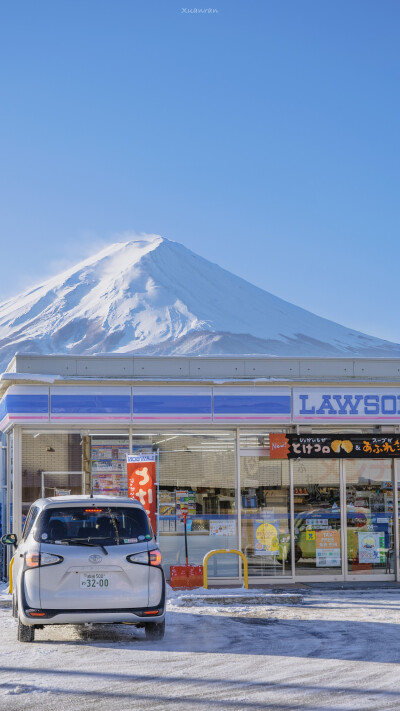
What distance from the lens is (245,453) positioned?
1769cm

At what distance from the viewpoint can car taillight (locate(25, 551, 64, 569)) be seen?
32.8 ft

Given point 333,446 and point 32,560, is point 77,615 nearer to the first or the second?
point 32,560

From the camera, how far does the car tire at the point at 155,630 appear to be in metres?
10.4

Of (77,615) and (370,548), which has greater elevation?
(77,615)

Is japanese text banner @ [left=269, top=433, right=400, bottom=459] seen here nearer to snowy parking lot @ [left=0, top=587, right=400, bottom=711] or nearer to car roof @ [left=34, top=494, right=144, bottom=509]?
snowy parking lot @ [left=0, top=587, right=400, bottom=711]

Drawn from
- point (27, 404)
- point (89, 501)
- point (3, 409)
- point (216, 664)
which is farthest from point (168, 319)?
point (216, 664)

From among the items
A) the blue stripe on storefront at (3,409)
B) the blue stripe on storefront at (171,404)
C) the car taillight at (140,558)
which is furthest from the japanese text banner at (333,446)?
the car taillight at (140,558)

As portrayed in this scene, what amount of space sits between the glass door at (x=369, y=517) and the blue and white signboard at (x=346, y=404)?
34.5 inches

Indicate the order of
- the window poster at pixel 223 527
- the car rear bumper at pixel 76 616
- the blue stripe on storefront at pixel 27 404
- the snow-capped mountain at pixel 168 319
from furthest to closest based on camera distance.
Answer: the snow-capped mountain at pixel 168 319, the window poster at pixel 223 527, the blue stripe on storefront at pixel 27 404, the car rear bumper at pixel 76 616

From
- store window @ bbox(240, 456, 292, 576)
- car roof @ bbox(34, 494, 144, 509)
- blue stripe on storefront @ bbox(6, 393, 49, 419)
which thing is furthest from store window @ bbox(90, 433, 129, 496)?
car roof @ bbox(34, 494, 144, 509)

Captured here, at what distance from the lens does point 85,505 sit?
10.4 m

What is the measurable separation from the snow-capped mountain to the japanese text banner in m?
136

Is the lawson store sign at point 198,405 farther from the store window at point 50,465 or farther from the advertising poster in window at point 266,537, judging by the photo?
the advertising poster in window at point 266,537

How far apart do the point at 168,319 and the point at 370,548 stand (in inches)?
6107
